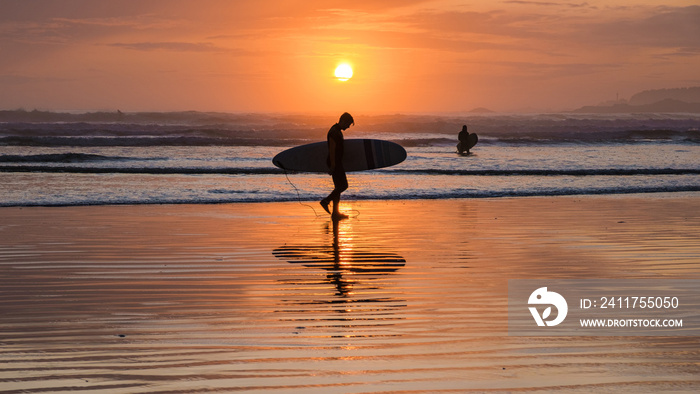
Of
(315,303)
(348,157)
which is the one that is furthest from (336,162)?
(315,303)

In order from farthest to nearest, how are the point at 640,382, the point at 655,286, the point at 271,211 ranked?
1. the point at 271,211
2. the point at 655,286
3. the point at 640,382

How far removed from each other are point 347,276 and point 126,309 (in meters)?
2.50

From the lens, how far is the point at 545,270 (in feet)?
27.4

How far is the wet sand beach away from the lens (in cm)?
467

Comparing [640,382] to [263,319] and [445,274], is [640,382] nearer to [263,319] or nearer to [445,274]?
[263,319]

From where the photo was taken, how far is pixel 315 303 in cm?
671

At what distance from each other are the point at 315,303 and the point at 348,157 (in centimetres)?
962

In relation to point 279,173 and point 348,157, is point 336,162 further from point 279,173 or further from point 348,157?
point 279,173

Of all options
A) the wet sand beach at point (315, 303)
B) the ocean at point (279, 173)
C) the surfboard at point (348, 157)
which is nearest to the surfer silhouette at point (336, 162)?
the wet sand beach at point (315, 303)

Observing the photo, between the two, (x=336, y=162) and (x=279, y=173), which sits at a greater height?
(x=336, y=162)

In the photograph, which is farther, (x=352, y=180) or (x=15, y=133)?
(x=15, y=133)

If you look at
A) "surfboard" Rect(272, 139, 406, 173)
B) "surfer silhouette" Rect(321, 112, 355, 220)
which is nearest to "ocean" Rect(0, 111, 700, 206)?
"surfboard" Rect(272, 139, 406, 173)

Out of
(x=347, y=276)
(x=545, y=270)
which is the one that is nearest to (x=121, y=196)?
(x=347, y=276)

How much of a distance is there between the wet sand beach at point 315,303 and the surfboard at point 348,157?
3188 millimetres
